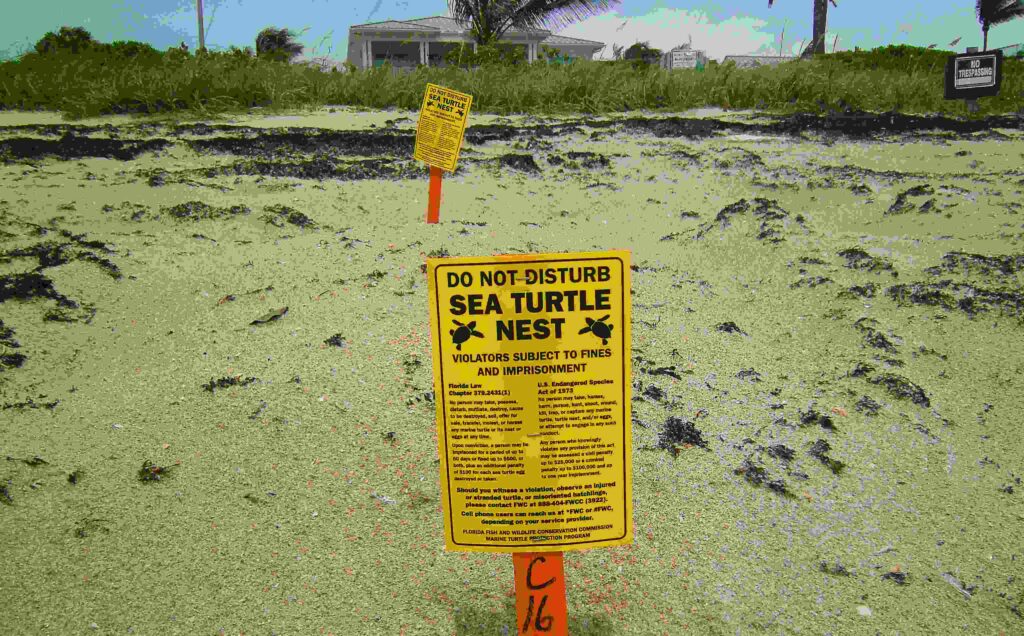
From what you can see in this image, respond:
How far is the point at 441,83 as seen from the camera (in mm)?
8094

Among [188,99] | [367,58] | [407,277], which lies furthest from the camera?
[367,58]

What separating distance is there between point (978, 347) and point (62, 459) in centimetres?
301

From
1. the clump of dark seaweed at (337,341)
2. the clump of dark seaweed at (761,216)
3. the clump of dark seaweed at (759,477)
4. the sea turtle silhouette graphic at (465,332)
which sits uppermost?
the clump of dark seaweed at (761,216)

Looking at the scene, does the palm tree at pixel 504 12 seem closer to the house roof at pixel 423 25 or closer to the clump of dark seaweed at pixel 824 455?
the house roof at pixel 423 25

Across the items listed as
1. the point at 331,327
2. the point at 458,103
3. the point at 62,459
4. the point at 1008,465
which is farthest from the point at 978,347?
the point at 62,459

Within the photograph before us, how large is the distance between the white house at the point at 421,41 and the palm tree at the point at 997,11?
49.9 ft

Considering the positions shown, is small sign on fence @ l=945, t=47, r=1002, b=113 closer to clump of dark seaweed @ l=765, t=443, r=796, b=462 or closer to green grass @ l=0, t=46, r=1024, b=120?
green grass @ l=0, t=46, r=1024, b=120

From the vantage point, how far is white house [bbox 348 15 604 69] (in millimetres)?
22984

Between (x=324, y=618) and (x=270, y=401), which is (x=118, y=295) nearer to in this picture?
(x=270, y=401)

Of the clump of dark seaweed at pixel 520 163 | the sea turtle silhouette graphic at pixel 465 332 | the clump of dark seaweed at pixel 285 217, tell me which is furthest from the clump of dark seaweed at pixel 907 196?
the sea turtle silhouette graphic at pixel 465 332

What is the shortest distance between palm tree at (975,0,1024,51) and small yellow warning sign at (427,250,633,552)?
32.8m

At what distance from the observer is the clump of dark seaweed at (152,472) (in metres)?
1.75

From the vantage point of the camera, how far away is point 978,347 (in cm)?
245

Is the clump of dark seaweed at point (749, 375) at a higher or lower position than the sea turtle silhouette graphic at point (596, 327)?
lower
